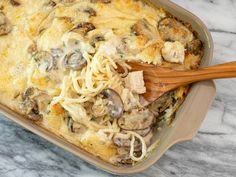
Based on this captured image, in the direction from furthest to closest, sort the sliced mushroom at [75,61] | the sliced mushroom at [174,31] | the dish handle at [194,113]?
the sliced mushroom at [174,31] → the sliced mushroom at [75,61] → the dish handle at [194,113]

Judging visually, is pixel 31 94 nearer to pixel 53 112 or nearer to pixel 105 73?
pixel 53 112

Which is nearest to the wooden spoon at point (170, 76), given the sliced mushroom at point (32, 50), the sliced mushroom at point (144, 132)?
the sliced mushroom at point (144, 132)

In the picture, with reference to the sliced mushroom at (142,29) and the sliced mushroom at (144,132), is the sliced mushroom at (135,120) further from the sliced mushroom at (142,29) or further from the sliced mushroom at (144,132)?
the sliced mushroom at (142,29)

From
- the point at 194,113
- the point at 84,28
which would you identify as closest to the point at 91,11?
the point at 84,28

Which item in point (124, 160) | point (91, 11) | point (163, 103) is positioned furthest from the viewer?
point (91, 11)

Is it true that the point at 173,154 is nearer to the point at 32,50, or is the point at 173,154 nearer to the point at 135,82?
the point at 135,82

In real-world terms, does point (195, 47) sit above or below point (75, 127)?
above

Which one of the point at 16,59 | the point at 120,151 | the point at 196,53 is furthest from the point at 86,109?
the point at 196,53

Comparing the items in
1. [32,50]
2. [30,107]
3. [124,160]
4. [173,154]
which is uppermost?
[32,50]
